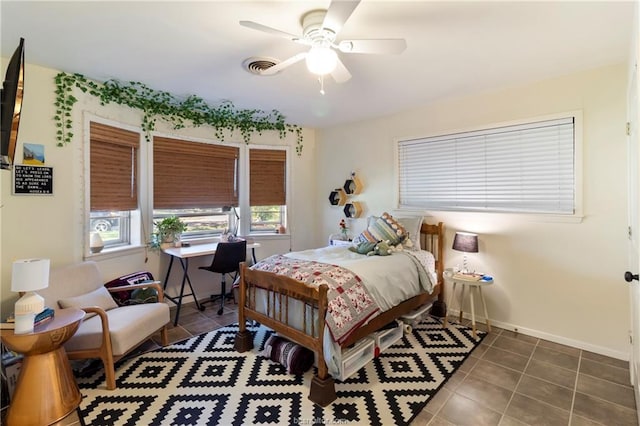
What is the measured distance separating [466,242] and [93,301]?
140 inches

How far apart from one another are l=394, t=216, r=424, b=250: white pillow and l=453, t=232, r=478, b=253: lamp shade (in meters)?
0.40

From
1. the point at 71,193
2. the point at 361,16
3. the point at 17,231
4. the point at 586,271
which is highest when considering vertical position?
the point at 361,16

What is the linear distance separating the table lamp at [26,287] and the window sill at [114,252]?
1.22 metres

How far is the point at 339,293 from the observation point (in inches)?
87.0

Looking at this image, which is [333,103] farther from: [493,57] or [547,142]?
[547,142]

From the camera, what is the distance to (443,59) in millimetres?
2490

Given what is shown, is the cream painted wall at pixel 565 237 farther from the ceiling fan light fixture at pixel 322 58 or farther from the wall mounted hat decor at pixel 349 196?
the ceiling fan light fixture at pixel 322 58

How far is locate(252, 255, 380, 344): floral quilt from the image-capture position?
209cm

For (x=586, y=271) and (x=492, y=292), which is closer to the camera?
(x=586, y=271)

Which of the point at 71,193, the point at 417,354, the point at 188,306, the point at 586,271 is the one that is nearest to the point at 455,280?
the point at 417,354

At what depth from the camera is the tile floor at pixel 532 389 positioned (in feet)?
6.32

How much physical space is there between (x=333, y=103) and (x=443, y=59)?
1.43m

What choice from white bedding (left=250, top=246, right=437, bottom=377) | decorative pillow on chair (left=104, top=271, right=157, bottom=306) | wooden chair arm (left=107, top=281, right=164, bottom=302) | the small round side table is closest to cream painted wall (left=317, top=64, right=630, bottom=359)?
white bedding (left=250, top=246, right=437, bottom=377)

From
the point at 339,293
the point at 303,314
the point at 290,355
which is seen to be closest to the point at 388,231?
the point at 339,293
